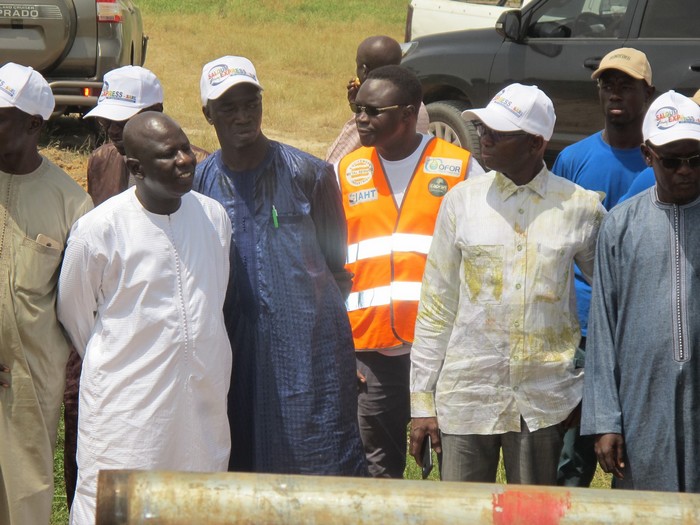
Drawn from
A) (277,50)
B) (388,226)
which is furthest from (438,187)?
(277,50)

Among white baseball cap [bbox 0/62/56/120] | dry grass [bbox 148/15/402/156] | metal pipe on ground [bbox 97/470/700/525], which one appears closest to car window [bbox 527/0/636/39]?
dry grass [bbox 148/15/402/156]

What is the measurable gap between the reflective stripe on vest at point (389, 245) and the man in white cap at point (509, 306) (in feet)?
2.16

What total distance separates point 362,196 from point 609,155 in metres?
0.95

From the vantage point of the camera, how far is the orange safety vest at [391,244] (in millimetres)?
4477

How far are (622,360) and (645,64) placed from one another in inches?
59.6

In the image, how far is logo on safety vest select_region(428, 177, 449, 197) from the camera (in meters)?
4.49

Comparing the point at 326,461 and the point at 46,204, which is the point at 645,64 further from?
the point at 46,204

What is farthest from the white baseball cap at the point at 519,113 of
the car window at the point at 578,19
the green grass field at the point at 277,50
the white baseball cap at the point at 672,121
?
the green grass field at the point at 277,50

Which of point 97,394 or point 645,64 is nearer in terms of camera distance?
point 97,394

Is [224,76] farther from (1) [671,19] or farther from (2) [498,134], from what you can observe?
(1) [671,19]

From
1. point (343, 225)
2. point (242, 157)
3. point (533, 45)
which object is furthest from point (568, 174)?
point (533, 45)

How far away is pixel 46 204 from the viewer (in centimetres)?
381

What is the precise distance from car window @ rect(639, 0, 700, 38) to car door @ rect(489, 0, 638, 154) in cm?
13

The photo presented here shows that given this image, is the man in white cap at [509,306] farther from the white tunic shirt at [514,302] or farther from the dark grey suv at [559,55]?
the dark grey suv at [559,55]
